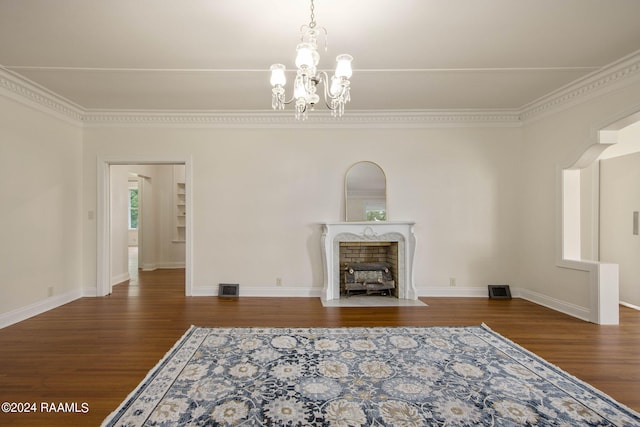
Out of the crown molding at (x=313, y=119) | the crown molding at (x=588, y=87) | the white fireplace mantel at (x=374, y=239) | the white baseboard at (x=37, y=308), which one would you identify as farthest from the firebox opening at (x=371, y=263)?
the white baseboard at (x=37, y=308)

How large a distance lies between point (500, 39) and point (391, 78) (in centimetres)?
112

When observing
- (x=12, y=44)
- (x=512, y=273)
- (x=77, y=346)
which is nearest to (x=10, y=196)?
(x=12, y=44)

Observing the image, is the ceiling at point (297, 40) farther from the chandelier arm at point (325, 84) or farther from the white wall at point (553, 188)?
the white wall at point (553, 188)

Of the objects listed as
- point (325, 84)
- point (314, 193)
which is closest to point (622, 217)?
point (314, 193)

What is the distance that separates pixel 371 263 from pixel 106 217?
4.15 meters

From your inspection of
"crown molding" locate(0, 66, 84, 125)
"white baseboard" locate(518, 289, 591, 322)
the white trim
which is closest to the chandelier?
"crown molding" locate(0, 66, 84, 125)

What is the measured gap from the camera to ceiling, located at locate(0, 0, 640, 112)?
7.86 feet

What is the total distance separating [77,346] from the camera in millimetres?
2902

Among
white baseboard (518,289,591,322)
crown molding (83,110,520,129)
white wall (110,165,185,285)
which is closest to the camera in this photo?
white baseboard (518,289,591,322)

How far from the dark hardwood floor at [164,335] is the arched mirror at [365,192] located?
4.62 feet

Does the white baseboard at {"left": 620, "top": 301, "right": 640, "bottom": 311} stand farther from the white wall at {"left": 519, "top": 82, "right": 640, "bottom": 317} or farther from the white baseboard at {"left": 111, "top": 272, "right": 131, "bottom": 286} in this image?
the white baseboard at {"left": 111, "top": 272, "right": 131, "bottom": 286}

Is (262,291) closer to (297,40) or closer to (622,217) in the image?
(297,40)

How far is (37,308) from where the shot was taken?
3877 mm

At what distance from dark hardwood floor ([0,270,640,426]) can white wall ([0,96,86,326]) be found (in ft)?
1.23
